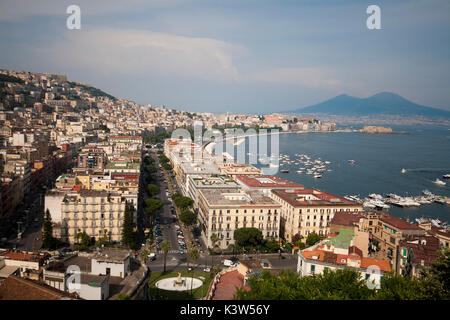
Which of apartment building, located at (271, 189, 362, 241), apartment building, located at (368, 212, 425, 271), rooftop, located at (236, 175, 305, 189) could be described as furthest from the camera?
rooftop, located at (236, 175, 305, 189)

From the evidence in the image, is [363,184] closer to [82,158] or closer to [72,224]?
[82,158]

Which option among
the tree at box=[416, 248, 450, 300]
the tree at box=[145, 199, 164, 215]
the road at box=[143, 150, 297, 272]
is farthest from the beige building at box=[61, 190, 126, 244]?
the tree at box=[416, 248, 450, 300]

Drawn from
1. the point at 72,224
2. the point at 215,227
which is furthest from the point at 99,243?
the point at 215,227

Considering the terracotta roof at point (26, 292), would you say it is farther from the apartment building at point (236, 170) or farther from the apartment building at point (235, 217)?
the apartment building at point (236, 170)

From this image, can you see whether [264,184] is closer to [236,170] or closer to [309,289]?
[236,170]

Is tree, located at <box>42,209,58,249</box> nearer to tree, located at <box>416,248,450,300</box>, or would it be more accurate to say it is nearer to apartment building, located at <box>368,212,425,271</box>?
apartment building, located at <box>368,212,425,271</box>
